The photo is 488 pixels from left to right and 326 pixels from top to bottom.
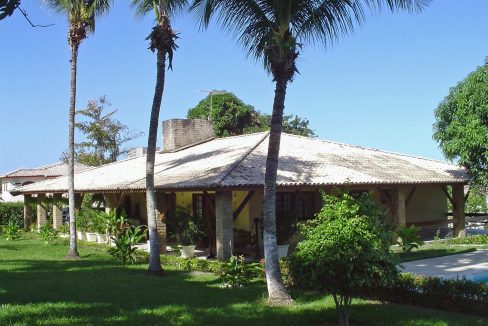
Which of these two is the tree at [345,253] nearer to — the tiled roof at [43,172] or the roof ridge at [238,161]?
the roof ridge at [238,161]

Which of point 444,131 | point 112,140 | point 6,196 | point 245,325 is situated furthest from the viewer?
point 6,196

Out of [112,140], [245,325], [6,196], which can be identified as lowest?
[245,325]

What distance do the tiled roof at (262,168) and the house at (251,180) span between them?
0.11 feet

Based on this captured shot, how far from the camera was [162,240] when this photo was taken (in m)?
19.1

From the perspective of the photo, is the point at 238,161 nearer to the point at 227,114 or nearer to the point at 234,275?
the point at 234,275

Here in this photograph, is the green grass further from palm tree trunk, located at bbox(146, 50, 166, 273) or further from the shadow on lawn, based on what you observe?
palm tree trunk, located at bbox(146, 50, 166, 273)

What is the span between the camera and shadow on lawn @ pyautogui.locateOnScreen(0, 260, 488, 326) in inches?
361

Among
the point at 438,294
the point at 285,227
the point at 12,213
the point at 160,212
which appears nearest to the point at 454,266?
the point at 285,227

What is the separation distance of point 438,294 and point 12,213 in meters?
31.5

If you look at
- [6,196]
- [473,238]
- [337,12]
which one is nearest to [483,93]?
[473,238]

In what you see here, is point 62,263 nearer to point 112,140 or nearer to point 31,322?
point 31,322

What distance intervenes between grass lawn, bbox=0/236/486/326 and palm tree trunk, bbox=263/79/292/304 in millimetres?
385

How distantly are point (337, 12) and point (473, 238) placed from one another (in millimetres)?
13819

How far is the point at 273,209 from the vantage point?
10.6 metres
